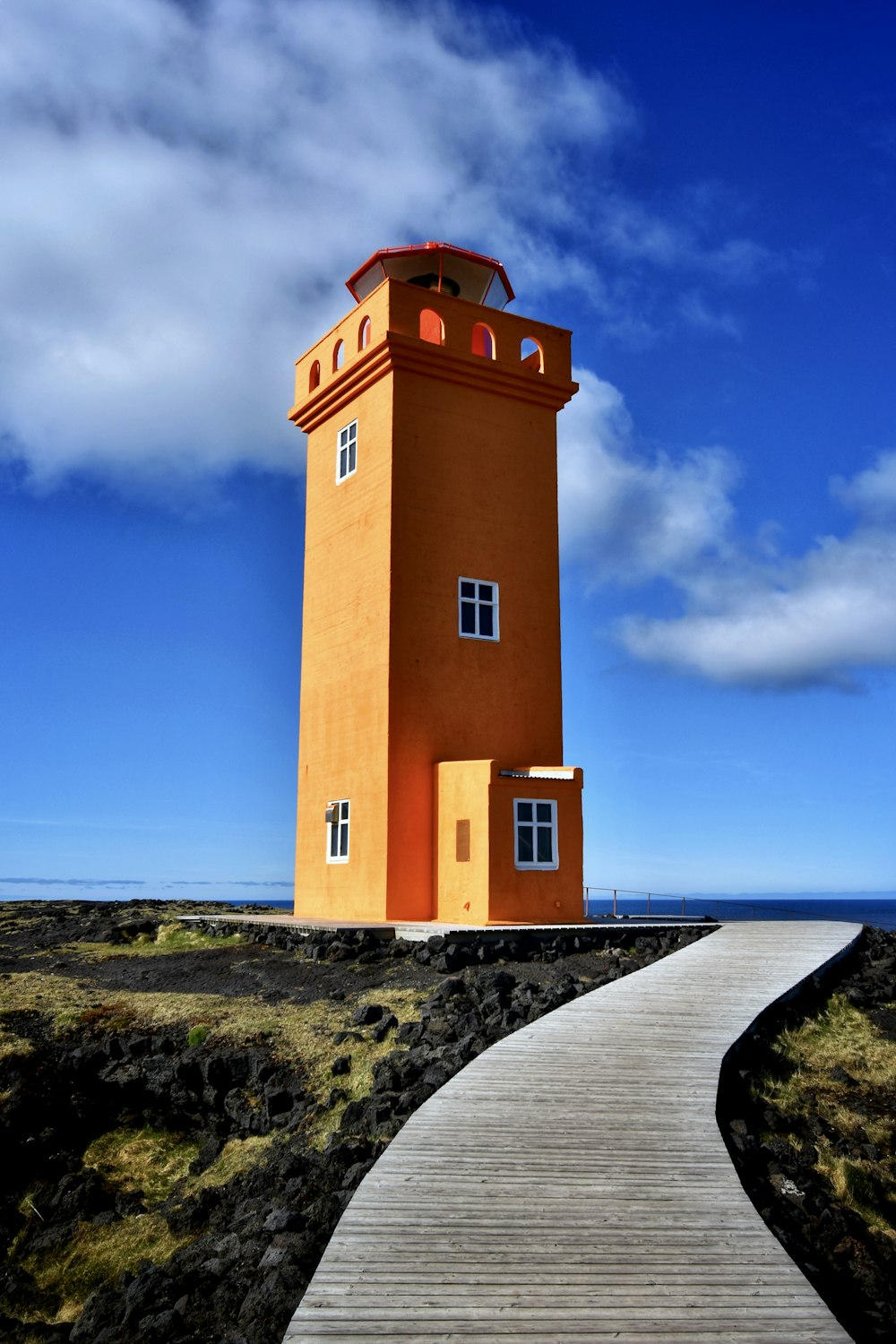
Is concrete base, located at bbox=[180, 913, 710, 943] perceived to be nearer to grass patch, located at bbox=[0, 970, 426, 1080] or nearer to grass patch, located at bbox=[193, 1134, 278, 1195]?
grass patch, located at bbox=[0, 970, 426, 1080]

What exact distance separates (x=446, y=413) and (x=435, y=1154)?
14.7 metres

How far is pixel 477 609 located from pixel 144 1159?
1103 cm

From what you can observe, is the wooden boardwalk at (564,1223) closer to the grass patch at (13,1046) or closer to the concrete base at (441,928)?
the concrete base at (441,928)

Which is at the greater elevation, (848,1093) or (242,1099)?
(848,1093)

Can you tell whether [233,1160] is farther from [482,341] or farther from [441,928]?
[482,341]

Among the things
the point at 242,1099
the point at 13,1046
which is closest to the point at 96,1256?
the point at 242,1099

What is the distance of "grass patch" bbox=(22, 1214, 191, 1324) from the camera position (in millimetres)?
8570

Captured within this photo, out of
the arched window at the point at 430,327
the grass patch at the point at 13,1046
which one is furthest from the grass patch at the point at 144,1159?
the arched window at the point at 430,327

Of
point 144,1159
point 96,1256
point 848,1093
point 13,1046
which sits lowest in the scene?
point 96,1256

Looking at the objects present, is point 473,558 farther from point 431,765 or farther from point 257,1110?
point 257,1110

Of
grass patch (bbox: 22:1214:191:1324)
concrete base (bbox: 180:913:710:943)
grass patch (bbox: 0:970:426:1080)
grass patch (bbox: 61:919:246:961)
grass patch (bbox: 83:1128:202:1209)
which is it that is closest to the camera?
grass patch (bbox: 22:1214:191:1324)

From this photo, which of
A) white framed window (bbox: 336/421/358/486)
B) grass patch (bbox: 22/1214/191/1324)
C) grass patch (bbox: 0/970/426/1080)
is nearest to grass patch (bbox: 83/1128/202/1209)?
grass patch (bbox: 22/1214/191/1324)

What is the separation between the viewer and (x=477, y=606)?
1950 centimetres

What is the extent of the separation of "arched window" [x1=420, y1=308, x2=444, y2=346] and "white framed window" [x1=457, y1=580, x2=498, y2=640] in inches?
185
